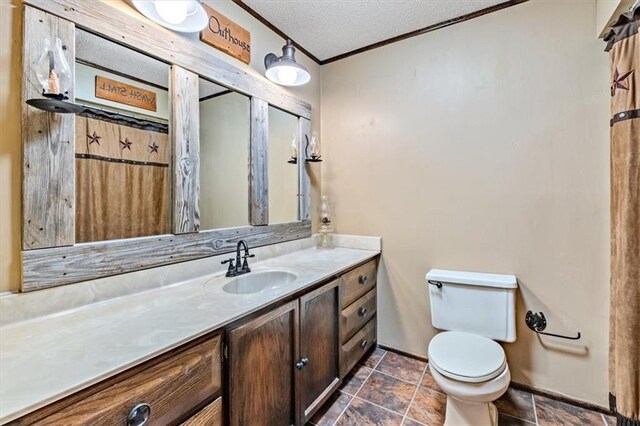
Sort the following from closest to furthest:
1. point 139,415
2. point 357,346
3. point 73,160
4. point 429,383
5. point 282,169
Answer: point 139,415 < point 73,160 < point 429,383 < point 357,346 < point 282,169

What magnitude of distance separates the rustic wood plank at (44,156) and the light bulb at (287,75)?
1.08 meters

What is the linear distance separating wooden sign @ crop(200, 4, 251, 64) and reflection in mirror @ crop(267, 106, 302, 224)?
389mm

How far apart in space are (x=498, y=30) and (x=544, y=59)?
344 mm

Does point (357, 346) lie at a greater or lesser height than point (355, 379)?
greater

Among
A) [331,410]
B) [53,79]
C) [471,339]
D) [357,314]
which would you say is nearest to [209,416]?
[331,410]

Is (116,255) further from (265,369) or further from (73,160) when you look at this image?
(265,369)

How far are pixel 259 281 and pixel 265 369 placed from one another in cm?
55

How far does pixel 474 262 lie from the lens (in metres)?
1.89

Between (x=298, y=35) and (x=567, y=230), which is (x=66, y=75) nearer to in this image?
(x=298, y=35)

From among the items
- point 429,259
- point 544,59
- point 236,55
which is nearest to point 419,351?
point 429,259

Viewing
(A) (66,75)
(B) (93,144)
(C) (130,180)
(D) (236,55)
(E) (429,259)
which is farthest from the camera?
(E) (429,259)

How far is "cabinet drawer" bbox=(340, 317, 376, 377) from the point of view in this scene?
69.6 inches

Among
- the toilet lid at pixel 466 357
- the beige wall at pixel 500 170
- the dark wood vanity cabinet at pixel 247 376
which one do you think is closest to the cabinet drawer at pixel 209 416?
the dark wood vanity cabinet at pixel 247 376

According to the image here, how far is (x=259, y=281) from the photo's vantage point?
1634 mm
